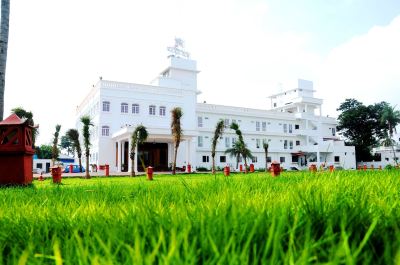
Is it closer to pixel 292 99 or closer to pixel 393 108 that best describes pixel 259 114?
pixel 292 99

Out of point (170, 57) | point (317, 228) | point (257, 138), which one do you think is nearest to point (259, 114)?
point (257, 138)

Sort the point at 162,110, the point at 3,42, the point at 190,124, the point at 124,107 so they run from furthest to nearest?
the point at 190,124, the point at 162,110, the point at 124,107, the point at 3,42

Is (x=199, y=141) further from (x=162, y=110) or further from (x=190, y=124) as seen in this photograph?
(x=162, y=110)

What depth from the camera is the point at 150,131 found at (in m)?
35.8

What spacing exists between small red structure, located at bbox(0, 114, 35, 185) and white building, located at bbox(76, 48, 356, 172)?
79.2 feet

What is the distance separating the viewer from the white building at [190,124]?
39188mm

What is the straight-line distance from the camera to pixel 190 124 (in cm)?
4534

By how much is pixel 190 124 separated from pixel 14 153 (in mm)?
36064

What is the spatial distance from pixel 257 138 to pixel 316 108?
1616 cm

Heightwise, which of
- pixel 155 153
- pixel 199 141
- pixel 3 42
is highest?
pixel 3 42

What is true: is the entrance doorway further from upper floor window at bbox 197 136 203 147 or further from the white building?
upper floor window at bbox 197 136 203 147

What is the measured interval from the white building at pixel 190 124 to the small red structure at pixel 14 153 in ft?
79.2

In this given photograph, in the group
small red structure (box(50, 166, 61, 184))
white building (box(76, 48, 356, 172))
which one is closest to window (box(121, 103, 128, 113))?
white building (box(76, 48, 356, 172))

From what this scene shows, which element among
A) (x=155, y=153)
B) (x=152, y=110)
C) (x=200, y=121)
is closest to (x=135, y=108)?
(x=152, y=110)
